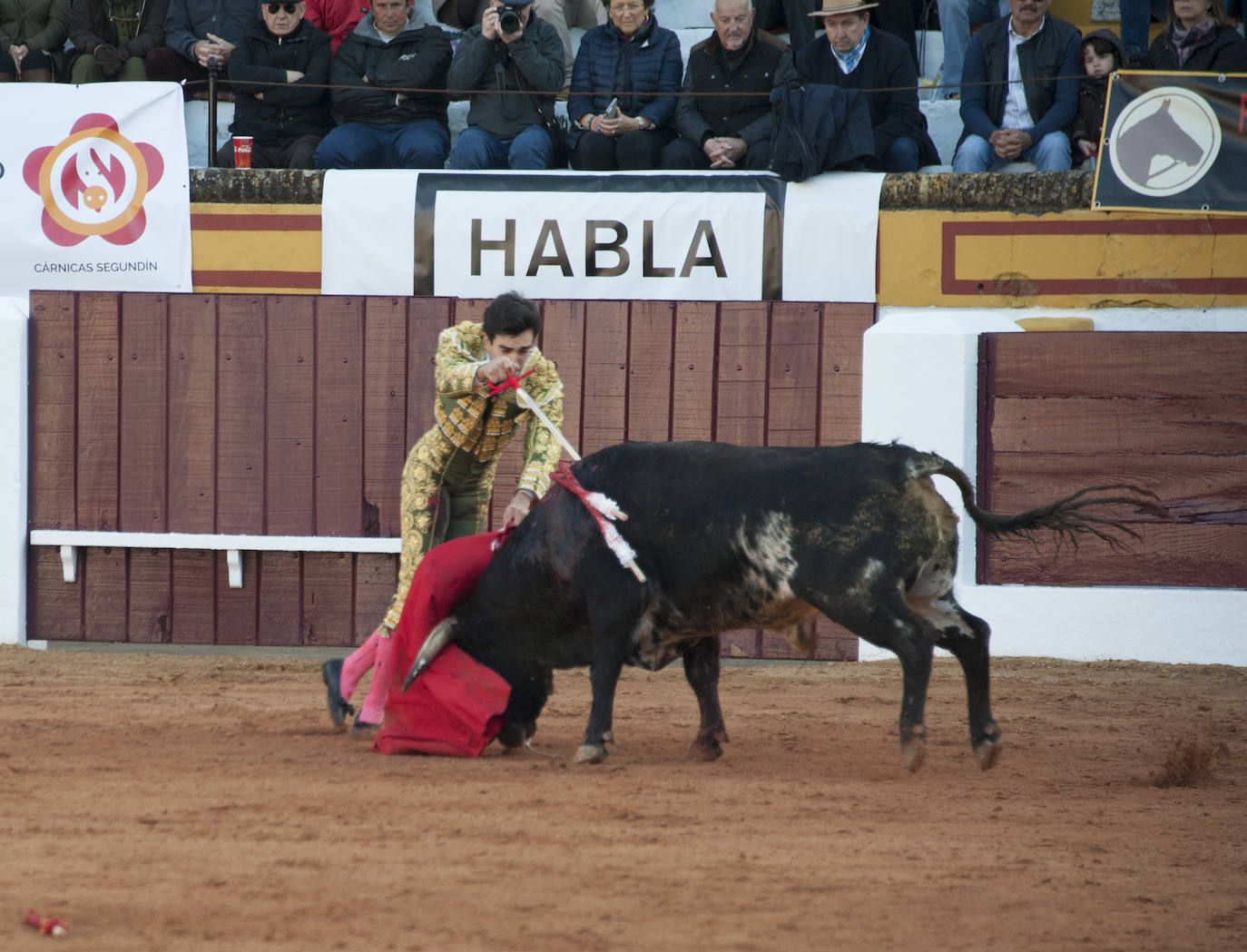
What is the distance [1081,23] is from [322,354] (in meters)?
5.07

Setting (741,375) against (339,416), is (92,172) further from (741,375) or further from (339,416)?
(741,375)

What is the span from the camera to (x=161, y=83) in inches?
279

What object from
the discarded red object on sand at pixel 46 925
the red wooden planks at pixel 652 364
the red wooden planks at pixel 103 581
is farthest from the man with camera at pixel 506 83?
the discarded red object on sand at pixel 46 925

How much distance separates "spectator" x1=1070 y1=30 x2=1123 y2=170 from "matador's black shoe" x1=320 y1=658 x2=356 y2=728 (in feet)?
15.3

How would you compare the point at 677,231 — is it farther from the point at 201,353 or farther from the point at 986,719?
the point at 986,719

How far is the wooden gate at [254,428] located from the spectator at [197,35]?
1958 mm

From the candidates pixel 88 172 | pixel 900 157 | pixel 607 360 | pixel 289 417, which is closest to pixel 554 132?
pixel 607 360

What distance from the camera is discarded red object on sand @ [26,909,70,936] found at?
2.49 m

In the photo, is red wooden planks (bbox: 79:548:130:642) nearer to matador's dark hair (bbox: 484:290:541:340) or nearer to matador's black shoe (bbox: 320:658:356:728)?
matador's black shoe (bbox: 320:658:356:728)

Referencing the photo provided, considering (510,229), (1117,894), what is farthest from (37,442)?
(1117,894)

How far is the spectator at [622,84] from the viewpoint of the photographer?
7547mm

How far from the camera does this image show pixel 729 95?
733 cm

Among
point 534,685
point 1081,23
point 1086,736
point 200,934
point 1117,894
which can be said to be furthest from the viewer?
point 1081,23

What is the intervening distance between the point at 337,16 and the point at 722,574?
5.79m
